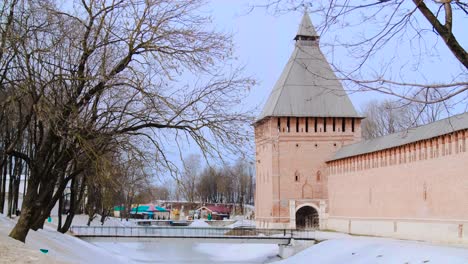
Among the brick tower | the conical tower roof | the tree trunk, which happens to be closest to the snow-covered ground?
the tree trunk

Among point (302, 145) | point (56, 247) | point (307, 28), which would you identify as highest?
point (302, 145)

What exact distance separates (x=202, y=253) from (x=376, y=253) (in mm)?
15543

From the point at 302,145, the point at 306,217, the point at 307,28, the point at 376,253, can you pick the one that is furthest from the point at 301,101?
the point at 307,28

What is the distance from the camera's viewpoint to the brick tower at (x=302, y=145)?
138 feet

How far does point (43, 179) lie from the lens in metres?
12.6

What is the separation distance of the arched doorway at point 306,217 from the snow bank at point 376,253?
42.4 ft

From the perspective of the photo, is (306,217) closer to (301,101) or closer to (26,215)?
(301,101)

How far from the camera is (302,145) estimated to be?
4259cm

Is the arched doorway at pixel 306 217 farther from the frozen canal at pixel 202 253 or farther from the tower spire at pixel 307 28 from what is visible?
the tower spire at pixel 307 28

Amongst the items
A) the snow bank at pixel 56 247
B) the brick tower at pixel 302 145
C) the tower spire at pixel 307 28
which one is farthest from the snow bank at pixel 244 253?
the snow bank at pixel 56 247

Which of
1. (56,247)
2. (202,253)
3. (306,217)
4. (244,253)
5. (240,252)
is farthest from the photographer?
(306,217)

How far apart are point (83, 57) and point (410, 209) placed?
22.2 metres

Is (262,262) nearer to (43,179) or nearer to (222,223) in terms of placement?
(43,179)

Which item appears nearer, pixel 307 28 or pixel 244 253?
pixel 307 28
